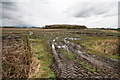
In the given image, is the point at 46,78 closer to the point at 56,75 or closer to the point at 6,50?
the point at 56,75

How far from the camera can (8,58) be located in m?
3.30

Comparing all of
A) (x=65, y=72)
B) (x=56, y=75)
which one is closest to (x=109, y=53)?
(x=65, y=72)

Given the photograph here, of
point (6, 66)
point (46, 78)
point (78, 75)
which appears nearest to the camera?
point (6, 66)

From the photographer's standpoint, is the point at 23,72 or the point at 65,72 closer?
the point at 23,72

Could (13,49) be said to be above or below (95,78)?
above

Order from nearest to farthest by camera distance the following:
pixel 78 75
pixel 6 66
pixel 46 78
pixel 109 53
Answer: pixel 6 66 < pixel 46 78 < pixel 78 75 < pixel 109 53

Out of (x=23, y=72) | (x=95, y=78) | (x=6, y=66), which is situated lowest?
(x=95, y=78)

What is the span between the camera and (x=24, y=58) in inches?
149

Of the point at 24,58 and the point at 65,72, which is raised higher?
the point at 24,58

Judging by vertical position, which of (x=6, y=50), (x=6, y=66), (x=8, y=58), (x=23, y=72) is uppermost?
(x=6, y=50)

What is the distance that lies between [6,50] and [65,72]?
98.5 inches

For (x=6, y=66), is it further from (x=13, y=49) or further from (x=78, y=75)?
(x=78, y=75)

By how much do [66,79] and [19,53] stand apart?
2084mm

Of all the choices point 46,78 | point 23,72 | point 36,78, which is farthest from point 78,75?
point 23,72
